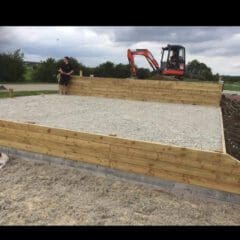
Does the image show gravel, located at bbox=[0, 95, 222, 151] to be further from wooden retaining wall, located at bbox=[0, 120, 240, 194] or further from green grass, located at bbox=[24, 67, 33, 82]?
green grass, located at bbox=[24, 67, 33, 82]

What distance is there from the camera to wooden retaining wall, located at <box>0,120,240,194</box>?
4.01 m

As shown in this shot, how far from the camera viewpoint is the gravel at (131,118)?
6.00m

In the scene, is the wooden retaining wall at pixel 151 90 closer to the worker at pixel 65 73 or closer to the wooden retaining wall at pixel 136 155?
the worker at pixel 65 73

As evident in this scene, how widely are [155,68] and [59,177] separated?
1360cm

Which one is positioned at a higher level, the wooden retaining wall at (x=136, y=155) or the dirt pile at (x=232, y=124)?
the wooden retaining wall at (x=136, y=155)

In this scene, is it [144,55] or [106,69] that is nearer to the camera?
[144,55]

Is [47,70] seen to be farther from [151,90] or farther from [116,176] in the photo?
[116,176]

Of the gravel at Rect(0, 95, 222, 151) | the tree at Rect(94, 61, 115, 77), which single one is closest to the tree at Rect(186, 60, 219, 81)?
the tree at Rect(94, 61, 115, 77)

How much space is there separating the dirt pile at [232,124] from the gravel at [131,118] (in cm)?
31

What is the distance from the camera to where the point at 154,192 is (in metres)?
4.28

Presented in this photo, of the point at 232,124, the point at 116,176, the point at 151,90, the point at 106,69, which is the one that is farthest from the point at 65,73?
the point at 106,69

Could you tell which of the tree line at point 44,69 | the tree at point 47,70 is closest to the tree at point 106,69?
the tree line at point 44,69

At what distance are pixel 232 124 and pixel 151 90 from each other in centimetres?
313

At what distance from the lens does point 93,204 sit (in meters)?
4.00
